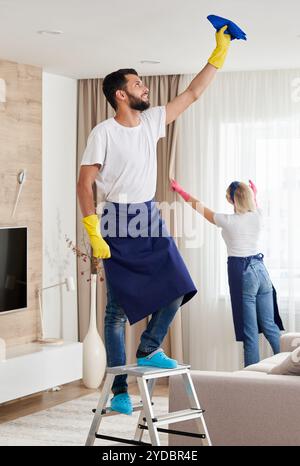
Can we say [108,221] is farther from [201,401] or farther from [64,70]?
[64,70]

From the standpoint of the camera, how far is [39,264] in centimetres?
718

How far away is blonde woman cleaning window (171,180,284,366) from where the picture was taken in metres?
6.48

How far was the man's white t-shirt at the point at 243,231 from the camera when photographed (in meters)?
6.52

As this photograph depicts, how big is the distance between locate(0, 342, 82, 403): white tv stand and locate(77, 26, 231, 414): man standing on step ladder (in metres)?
2.37

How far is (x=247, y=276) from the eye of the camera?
21.3 feet

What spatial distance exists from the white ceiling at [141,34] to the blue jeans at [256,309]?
5.22ft

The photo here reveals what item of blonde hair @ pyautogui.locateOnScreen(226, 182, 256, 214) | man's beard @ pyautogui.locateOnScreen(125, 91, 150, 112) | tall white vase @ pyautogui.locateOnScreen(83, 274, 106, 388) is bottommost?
tall white vase @ pyautogui.locateOnScreen(83, 274, 106, 388)

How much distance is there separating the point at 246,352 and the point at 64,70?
272cm

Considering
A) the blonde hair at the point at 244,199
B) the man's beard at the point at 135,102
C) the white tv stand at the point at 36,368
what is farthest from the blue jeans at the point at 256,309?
the man's beard at the point at 135,102

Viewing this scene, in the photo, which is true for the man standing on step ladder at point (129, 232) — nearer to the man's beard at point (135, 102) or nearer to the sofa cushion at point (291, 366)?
the man's beard at point (135, 102)

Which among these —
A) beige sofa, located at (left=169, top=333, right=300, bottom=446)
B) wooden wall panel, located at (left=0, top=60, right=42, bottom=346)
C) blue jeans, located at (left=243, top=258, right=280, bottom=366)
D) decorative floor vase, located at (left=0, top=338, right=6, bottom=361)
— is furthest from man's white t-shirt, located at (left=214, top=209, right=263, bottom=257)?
beige sofa, located at (left=169, top=333, right=300, bottom=446)

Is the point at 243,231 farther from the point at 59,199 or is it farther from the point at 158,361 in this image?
the point at 158,361

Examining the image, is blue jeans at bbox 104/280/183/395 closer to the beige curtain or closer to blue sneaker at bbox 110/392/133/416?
blue sneaker at bbox 110/392/133/416
